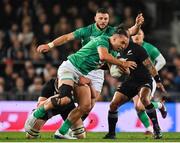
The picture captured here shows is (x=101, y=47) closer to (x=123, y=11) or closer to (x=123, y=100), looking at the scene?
(x=123, y=100)

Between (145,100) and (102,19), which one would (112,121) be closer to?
(145,100)

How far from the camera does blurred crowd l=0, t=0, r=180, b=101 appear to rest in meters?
19.8

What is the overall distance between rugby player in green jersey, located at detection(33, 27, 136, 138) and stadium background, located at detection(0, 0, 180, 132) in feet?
14.1

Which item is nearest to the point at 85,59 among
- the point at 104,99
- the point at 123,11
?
the point at 104,99

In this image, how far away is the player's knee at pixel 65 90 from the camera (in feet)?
42.3

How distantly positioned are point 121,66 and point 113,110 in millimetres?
1478

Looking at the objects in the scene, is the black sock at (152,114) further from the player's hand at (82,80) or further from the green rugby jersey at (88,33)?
the green rugby jersey at (88,33)

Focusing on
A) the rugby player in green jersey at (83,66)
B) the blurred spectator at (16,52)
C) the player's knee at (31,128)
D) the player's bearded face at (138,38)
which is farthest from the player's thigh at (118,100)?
the blurred spectator at (16,52)

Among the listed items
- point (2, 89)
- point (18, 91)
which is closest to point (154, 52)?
point (18, 91)

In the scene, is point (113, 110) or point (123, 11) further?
point (123, 11)

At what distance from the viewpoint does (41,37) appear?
20984 mm

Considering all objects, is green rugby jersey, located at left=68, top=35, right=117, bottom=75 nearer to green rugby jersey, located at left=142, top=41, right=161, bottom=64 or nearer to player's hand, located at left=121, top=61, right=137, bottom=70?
player's hand, located at left=121, top=61, right=137, bottom=70

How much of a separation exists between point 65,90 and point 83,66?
Answer: 0.57 m

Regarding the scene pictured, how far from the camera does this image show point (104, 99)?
1955 centimetres
